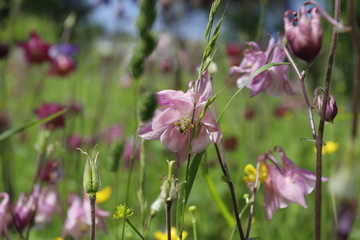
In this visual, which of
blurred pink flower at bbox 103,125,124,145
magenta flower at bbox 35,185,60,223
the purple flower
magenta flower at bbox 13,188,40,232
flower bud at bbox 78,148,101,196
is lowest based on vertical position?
blurred pink flower at bbox 103,125,124,145

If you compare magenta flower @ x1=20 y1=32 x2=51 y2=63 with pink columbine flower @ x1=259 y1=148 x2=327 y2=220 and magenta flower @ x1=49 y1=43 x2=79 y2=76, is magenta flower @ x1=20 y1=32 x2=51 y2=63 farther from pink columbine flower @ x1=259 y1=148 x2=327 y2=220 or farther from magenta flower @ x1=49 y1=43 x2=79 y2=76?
pink columbine flower @ x1=259 y1=148 x2=327 y2=220

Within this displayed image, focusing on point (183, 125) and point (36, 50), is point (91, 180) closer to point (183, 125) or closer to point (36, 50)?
point (183, 125)

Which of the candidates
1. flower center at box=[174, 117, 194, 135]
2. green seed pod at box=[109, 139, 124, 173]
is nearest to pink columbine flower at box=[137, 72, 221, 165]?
flower center at box=[174, 117, 194, 135]

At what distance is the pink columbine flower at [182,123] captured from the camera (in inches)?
26.6

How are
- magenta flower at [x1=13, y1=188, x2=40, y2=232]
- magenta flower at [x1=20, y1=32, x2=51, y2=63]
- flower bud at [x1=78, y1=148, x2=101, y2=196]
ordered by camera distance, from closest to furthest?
flower bud at [x1=78, y1=148, x2=101, y2=196], magenta flower at [x1=13, y1=188, x2=40, y2=232], magenta flower at [x1=20, y1=32, x2=51, y2=63]

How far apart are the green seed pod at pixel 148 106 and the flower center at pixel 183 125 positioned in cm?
7

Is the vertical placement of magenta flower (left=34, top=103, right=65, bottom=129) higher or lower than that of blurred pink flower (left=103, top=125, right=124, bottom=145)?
higher

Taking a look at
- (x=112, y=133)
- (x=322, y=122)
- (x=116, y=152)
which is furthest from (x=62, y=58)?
(x=322, y=122)

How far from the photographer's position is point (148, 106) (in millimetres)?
620

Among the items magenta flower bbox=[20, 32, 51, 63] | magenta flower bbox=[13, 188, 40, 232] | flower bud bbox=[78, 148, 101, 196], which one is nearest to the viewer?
flower bud bbox=[78, 148, 101, 196]

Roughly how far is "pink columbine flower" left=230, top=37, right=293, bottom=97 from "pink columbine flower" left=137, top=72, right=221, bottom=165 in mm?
155

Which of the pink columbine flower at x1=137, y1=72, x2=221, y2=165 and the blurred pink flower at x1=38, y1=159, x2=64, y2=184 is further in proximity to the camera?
the blurred pink flower at x1=38, y1=159, x2=64, y2=184

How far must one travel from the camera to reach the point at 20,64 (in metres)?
5.43

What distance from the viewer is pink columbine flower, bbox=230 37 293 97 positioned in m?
0.83
